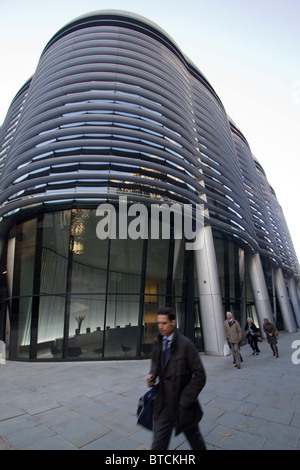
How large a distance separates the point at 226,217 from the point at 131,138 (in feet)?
26.6

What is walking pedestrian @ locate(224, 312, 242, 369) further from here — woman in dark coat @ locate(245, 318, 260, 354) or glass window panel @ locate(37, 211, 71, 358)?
glass window panel @ locate(37, 211, 71, 358)

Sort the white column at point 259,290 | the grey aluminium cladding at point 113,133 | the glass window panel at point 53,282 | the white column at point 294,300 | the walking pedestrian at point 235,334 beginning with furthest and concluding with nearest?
1. the white column at point 294,300
2. the white column at point 259,290
3. the grey aluminium cladding at point 113,133
4. the glass window panel at point 53,282
5. the walking pedestrian at point 235,334

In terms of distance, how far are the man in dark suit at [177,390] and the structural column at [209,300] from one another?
1080cm

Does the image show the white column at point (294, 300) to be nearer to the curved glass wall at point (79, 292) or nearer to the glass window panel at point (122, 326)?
the curved glass wall at point (79, 292)

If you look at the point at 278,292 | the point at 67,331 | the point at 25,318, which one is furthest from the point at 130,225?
→ the point at 278,292

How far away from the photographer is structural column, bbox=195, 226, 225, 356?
12.1 metres

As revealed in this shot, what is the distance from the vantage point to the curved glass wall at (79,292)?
10.7 meters

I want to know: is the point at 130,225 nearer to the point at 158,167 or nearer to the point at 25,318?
the point at 158,167

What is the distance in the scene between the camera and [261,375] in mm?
7141

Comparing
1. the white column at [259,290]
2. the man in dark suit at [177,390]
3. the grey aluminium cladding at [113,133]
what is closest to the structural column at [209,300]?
the grey aluminium cladding at [113,133]

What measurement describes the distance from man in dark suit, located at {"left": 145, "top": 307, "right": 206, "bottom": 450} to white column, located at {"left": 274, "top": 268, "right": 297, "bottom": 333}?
3040 cm

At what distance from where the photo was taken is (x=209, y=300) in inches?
504

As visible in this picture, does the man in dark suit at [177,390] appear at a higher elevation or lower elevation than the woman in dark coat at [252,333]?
higher

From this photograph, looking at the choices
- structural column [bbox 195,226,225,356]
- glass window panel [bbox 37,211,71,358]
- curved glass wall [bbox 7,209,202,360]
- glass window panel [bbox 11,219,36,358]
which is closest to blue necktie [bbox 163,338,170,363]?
curved glass wall [bbox 7,209,202,360]
